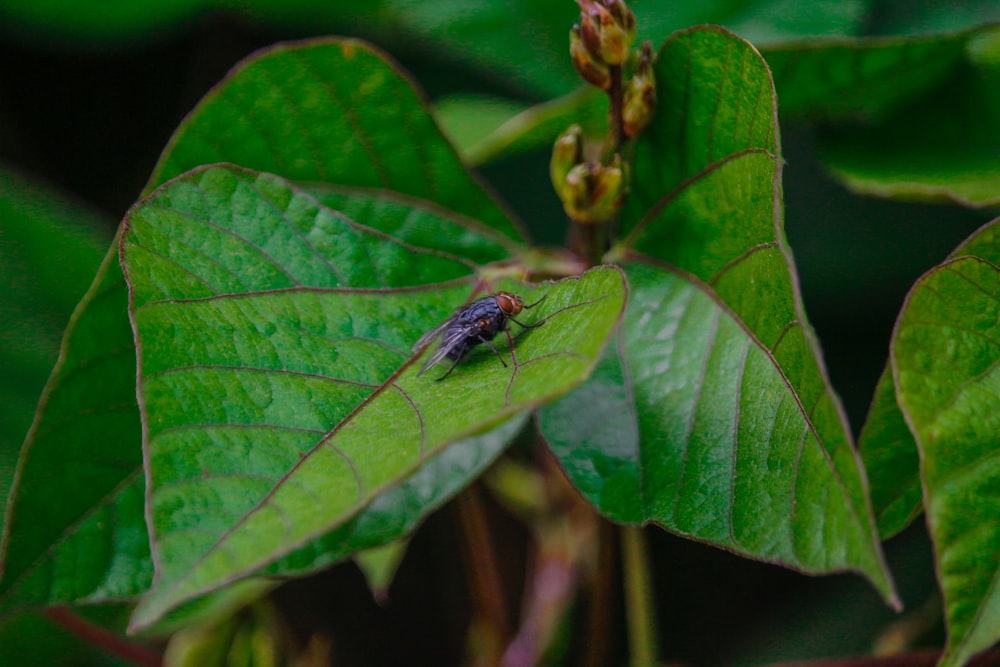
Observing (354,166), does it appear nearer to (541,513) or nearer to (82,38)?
(541,513)

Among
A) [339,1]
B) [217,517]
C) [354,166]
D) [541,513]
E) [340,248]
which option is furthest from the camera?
[339,1]

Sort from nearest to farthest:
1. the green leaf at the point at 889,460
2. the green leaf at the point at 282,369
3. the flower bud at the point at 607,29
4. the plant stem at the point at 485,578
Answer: the green leaf at the point at 282,369 < the green leaf at the point at 889,460 < the flower bud at the point at 607,29 < the plant stem at the point at 485,578

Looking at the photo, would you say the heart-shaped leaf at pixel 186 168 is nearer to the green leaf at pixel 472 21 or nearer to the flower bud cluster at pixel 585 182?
the flower bud cluster at pixel 585 182

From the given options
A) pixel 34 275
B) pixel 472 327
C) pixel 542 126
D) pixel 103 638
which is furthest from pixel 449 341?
pixel 34 275

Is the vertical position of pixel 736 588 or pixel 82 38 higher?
pixel 82 38

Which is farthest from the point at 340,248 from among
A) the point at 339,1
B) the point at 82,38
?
the point at 82,38

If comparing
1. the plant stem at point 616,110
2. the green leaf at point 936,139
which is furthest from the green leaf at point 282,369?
the green leaf at point 936,139
